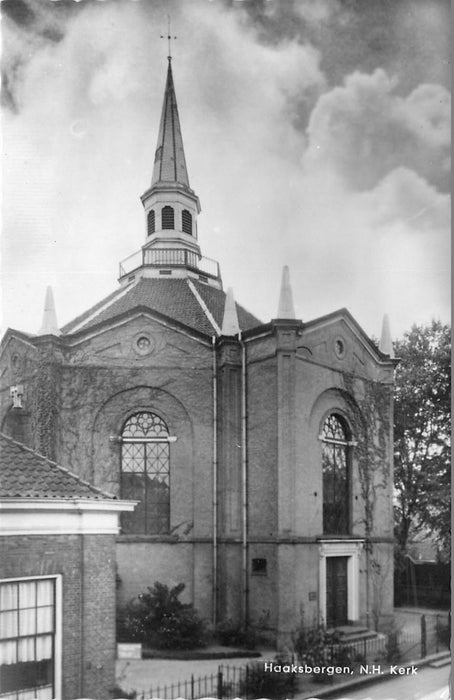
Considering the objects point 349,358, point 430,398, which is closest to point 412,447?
point 430,398

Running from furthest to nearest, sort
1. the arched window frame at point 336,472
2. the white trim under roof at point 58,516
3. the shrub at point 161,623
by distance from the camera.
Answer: the arched window frame at point 336,472 → the shrub at point 161,623 → the white trim under roof at point 58,516

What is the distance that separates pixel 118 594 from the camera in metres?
10.6

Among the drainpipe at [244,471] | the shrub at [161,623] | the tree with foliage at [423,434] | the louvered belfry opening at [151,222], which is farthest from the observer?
the drainpipe at [244,471]

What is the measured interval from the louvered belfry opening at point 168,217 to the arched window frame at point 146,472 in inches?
135

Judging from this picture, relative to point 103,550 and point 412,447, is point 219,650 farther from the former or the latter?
point 412,447

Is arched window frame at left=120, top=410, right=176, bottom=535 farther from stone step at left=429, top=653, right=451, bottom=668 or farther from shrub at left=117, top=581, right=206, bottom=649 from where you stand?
stone step at left=429, top=653, right=451, bottom=668

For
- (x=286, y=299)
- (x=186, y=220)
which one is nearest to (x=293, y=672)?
(x=286, y=299)

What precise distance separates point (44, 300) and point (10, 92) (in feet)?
10.6

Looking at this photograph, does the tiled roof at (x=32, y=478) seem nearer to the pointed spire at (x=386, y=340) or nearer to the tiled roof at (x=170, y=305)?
the tiled roof at (x=170, y=305)

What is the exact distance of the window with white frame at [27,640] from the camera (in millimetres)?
8578

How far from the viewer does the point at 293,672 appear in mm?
9562

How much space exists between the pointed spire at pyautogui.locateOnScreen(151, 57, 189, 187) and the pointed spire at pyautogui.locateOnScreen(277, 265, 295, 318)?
2.30m

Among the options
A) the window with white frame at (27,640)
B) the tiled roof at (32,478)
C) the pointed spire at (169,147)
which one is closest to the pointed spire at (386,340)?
the pointed spire at (169,147)

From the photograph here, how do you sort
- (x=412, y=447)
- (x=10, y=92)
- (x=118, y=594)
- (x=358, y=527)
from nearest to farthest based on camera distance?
(x=10, y=92)
(x=118, y=594)
(x=412, y=447)
(x=358, y=527)
